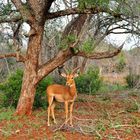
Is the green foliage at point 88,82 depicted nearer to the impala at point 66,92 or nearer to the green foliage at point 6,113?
the green foliage at point 6,113

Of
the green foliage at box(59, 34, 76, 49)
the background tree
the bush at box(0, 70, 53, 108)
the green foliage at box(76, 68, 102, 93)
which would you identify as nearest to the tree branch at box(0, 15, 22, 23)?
the background tree

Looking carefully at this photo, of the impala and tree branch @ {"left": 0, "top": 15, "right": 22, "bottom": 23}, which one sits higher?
tree branch @ {"left": 0, "top": 15, "right": 22, "bottom": 23}

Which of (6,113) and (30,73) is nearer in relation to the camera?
(30,73)

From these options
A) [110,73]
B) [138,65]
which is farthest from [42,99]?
[110,73]

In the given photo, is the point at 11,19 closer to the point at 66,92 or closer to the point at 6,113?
the point at 6,113

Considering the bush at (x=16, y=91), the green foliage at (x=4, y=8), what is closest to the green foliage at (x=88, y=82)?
the bush at (x=16, y=91)

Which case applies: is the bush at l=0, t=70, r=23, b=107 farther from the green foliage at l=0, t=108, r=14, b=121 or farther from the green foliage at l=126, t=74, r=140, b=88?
the green foliage at l=126, t=74, r=140, b=88

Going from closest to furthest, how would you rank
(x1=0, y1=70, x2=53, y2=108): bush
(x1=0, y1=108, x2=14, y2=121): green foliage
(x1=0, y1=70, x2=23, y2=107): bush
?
1. (x1=0, y1=108, x2=14, y2=121): green foliage
2. (x1=0, y1=70, x2=53, y2=108): bush
3. (x1=0, y1=70, x2=23, y2=107): bush

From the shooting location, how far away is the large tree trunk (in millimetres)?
13227

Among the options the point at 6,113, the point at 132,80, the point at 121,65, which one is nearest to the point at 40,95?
the point at 6,113

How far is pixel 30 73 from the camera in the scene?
1323cm

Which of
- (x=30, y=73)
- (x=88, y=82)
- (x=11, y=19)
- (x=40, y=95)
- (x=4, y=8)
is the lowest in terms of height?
(x=88, y=82)

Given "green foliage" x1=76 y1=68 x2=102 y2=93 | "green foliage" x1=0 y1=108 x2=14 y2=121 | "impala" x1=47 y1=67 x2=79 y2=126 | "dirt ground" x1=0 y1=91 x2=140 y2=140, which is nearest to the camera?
"dirt ground" x1=0 y1=91 x2=140 y2=140

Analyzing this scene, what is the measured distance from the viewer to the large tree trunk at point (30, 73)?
1323 cm
